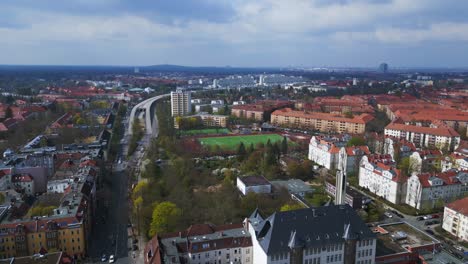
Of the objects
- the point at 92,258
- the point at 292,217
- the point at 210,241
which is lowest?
the point at 92,258

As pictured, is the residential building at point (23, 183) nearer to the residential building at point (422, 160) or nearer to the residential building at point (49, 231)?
the residential building at point (49, 231)

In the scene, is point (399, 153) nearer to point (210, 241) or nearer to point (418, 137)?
point (418, 137)

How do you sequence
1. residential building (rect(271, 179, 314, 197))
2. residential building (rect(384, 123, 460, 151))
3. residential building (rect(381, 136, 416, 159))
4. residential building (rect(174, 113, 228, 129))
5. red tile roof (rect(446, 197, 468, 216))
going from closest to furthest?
red tile roof (rect(446, 197, 468, 216)), residential building (rect(271, 179, 314, 197)), residential building (rect(381, 136, 416, 159)), residential building (rect(384, 123, 460, 151)), residential building (rect(174, 113, 228, 129))

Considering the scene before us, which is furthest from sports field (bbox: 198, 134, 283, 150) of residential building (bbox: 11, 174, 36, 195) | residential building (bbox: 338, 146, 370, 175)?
residential building (bbox: 11, 174, 36, 195)

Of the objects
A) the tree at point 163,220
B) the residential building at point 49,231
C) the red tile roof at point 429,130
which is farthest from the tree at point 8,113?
the red tile roof at point 429,130

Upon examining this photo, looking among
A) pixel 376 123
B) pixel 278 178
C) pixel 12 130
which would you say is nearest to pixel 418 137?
pixel 376 123

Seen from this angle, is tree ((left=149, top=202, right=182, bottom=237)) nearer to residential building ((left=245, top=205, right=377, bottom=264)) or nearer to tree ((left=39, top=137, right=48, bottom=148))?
residential building ((left=245, top=205, right=377, bottom=264))
